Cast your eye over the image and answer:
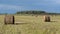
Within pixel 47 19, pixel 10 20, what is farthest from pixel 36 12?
pixel 10 20

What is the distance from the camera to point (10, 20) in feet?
69.6

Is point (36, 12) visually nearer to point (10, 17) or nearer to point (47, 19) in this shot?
point (47, 19)

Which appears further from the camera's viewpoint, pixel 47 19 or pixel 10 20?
pixel 47 19

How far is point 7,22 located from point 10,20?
43 cm

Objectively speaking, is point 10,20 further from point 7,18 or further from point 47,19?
point 47,19

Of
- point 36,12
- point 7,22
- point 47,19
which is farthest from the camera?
point 36,12

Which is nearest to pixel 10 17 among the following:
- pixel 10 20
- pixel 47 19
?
pixel 10 20

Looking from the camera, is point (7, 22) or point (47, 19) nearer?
point (7, 22)

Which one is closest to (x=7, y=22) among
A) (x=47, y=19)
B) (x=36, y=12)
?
(x=47, y=19)

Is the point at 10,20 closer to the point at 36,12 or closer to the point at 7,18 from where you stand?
the point at 7,18

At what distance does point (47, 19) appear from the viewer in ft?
91.5

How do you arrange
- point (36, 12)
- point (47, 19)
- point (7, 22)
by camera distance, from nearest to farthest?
1. point (7, 22)
2. point (47, 19)
3. point (36, 12)

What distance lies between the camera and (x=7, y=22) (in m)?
21.0

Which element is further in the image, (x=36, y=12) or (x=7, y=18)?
(x=36, y=12)
